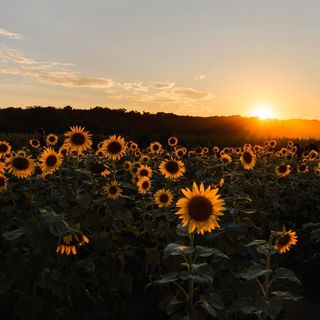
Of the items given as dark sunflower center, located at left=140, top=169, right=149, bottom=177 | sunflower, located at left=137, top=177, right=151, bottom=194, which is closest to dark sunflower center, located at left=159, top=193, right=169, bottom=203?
sunflower, located at left=137, top=177, right=151, bottom=194

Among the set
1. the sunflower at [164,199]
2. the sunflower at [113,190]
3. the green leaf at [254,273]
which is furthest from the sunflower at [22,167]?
the green leaf at [254,273]

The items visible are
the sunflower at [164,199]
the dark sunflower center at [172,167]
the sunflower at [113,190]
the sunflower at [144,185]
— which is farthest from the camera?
the dark sunflower center at [172,167]

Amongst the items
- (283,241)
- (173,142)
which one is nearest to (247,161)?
(283,241)

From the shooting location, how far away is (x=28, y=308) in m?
4.07

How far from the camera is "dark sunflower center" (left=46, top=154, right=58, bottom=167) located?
6.82 meters

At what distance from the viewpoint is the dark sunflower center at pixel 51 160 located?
268 inches

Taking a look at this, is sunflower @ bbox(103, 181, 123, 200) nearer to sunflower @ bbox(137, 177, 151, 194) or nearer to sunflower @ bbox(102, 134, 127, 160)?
sunflower @ bbox(137, 177, 151, 194)

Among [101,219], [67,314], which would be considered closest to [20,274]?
[67,314]

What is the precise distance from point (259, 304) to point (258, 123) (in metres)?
54.9

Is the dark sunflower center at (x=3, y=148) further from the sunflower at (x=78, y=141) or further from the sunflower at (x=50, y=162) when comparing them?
the sunflower at (x=50, y=162)

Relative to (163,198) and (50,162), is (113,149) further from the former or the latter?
(163,198)

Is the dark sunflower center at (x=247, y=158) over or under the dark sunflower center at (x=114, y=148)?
under

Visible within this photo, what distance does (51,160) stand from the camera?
6.85 m

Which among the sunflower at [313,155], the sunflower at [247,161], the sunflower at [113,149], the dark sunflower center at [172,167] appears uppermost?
the sunflower at [113,149]
